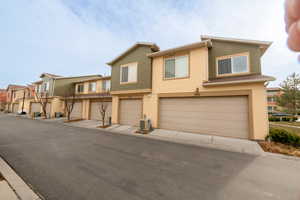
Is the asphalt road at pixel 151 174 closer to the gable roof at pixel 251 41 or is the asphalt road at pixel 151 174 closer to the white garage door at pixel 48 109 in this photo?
the gable roof at pixel 251 41

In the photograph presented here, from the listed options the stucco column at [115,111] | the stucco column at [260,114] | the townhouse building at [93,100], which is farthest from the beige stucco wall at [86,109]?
the stucco column at [260,114]

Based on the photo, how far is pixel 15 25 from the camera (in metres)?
14.2

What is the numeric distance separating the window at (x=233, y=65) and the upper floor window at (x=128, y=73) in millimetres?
7794

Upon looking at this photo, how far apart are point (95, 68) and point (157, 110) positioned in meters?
44.5

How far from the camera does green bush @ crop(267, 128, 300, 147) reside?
22.6ft

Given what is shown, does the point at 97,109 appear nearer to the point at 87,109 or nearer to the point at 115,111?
the point at 87,109

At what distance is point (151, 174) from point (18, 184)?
3.61 meters

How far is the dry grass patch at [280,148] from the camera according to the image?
20.0ft

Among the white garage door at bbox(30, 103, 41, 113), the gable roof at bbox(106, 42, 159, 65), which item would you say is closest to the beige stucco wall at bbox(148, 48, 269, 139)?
the gable roof at bbox(106, 42, 159, 65)

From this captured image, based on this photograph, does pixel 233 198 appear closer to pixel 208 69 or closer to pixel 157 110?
pixel 157 110

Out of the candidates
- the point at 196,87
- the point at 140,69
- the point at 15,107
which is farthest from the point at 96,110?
the point at 15,107

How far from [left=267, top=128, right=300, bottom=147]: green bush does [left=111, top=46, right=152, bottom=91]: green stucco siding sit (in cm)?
924

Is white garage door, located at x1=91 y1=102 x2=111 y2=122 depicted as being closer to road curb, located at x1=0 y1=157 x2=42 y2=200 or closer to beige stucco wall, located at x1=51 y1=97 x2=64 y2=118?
beige stucco wall, located at x1=51 y1=97 x2=64 y2=118

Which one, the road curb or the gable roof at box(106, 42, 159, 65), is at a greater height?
the gable roof at box(106, 42, 159, 65)
